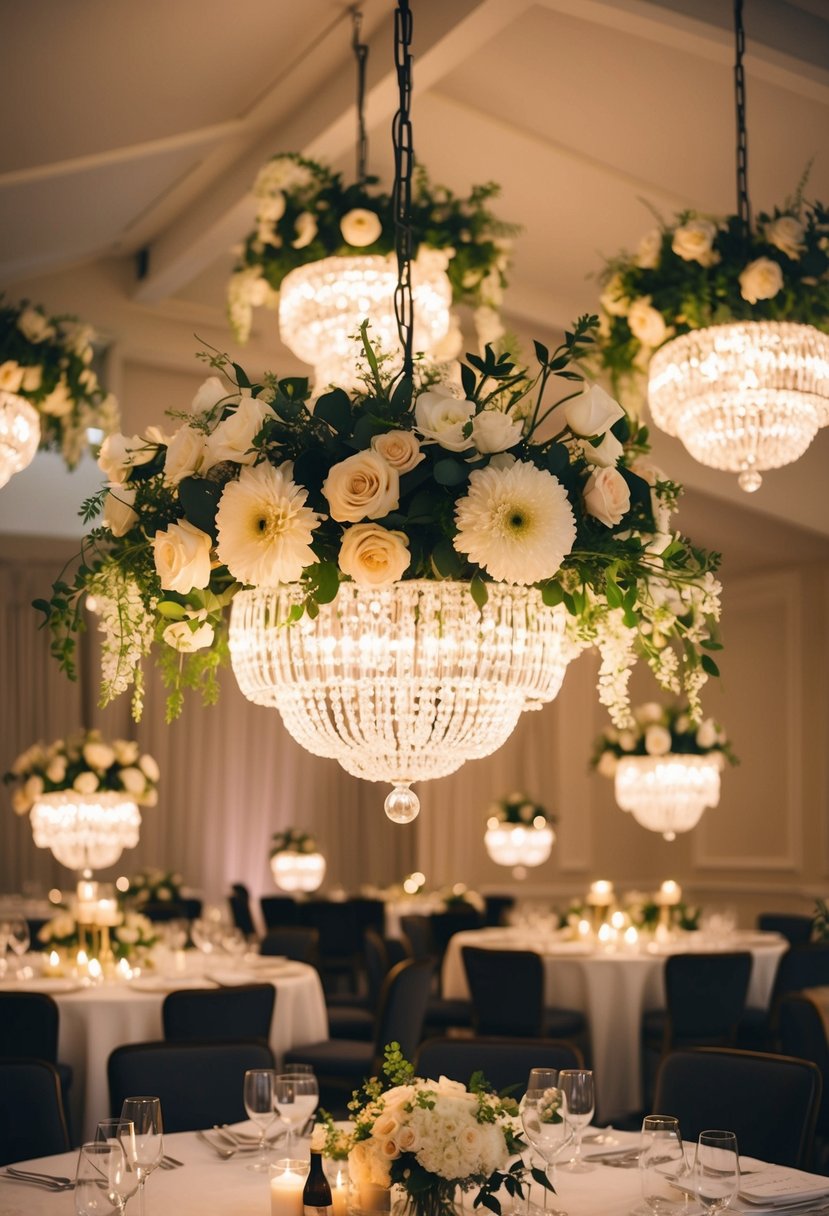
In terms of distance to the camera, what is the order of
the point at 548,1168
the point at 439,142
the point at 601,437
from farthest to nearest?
1. the point at 439,142
2. the point at 548,1168
3. the point at 601,437

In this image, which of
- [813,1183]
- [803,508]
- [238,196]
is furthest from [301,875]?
[813,1183]

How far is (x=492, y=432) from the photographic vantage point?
2.08 meters

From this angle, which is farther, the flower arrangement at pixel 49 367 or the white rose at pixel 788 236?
the flower arrangement at pixel 49 367

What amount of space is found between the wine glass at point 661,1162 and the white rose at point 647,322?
313cm

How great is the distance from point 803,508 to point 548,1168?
24.0 feet

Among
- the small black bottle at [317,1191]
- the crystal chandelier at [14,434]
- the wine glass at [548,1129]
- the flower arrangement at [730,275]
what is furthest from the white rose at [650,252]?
the small black bottle at [317,1191]

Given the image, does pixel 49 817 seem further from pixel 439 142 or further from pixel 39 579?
pixel 39 579

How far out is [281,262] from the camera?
5758mm

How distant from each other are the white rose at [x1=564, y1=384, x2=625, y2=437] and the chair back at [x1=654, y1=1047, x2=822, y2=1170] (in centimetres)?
169

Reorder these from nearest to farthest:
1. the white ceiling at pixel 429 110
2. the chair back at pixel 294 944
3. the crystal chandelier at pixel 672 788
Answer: the white ceiling at pixel 429 110, the chair back at pixel 294 944, the crystal chandelier at pixel 672 788

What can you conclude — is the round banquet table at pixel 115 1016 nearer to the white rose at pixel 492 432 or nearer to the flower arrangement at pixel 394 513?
the flower arrangement at pixel 394 513

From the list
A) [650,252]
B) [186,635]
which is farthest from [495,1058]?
[650,252]

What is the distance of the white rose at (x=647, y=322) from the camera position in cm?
489

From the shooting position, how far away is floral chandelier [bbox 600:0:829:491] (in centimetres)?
439
